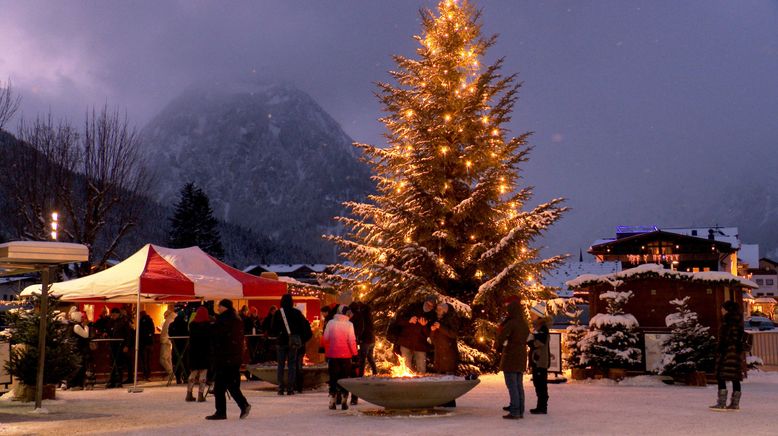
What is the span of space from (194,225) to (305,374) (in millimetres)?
57740

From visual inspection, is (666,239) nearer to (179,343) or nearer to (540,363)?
(179,343)

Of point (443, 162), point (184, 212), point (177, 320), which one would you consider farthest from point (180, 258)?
point (184, 212)

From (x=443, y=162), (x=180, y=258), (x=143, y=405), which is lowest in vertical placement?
(x=143, y=405)

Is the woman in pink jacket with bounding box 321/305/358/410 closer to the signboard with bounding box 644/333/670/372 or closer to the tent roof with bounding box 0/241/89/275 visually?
the tent roof with bounding box 0/241/89/275

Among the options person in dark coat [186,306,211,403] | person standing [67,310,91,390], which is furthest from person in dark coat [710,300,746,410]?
person standing [67,310,91,390]

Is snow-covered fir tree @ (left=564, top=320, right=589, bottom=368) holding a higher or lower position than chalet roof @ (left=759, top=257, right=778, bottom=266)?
lower

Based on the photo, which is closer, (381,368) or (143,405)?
(143,405)

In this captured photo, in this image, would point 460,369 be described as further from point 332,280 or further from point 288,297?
point 288,297

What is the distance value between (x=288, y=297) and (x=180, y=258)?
607cm

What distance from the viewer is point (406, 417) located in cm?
1169

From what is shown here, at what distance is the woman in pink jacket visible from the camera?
12.9 m

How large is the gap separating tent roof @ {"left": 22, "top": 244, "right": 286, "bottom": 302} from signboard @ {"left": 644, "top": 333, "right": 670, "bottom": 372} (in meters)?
9.70

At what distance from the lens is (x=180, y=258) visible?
67.7 ft

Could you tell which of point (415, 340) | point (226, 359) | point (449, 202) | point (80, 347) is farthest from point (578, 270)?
point (226, 359)
